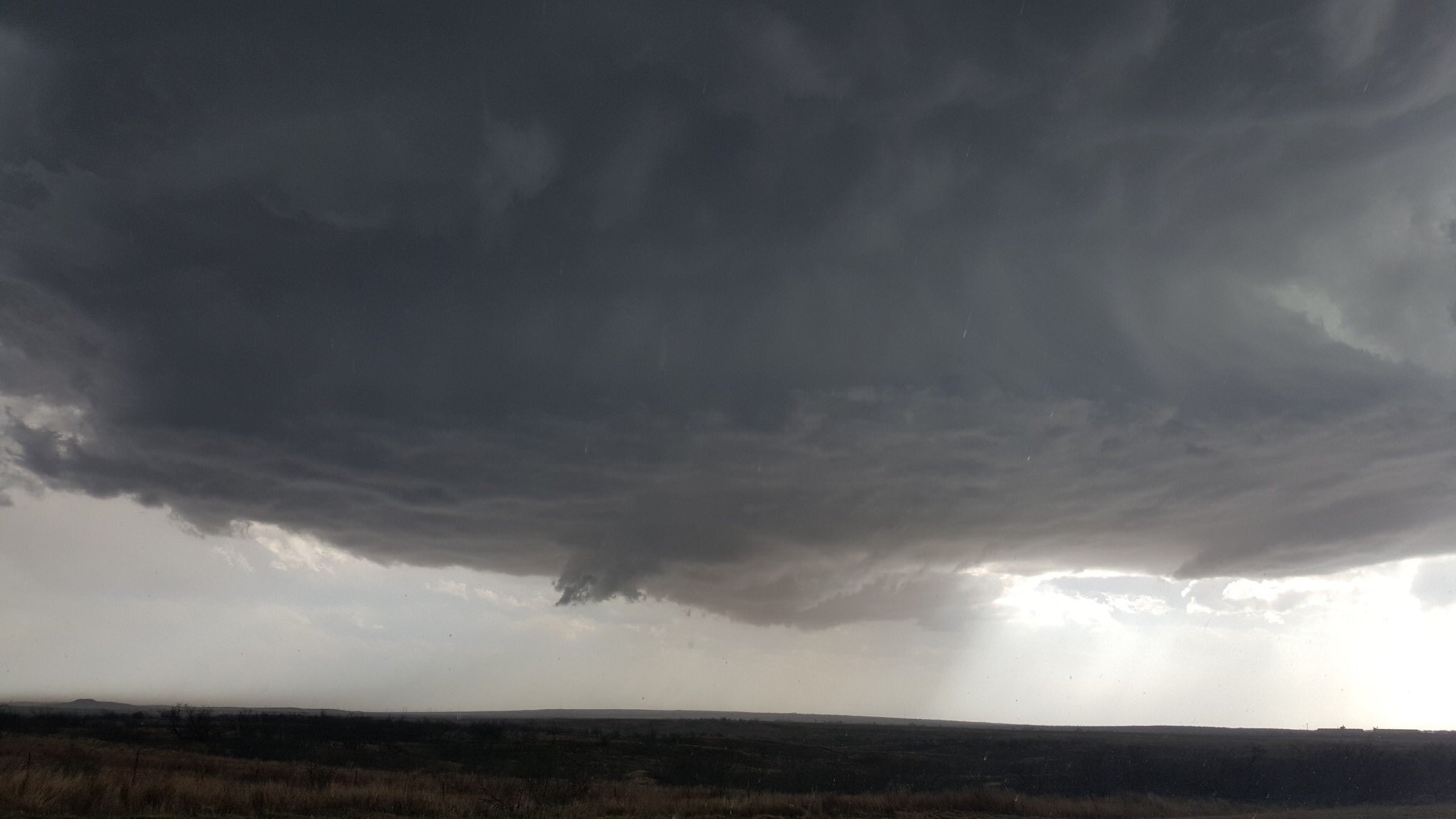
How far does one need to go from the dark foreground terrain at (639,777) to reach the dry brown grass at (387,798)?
0.34 ft

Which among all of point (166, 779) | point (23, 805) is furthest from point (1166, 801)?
point (23, 805)

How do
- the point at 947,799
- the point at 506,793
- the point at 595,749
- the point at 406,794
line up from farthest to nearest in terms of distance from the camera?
the point at 595,749 < the point at 947,799 < the point at 506,793 < the point at 406,794

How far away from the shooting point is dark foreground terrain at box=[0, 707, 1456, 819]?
25188mm

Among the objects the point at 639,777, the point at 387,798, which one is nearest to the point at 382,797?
the point at 387,798

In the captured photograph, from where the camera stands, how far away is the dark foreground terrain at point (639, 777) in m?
25.2

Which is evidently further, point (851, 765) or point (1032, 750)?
point (1032, 750)

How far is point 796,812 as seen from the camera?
2814cm

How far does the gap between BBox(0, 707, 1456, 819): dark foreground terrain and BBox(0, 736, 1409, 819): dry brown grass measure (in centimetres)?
10

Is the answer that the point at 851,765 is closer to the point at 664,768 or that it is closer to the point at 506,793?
the point at 664,768

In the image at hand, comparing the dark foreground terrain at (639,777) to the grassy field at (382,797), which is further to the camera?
the dark foreground terrain at (639,777)

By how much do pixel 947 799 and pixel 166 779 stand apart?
83.7 ft

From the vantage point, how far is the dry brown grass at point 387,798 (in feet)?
76.0

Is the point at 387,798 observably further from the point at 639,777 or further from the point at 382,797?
the point at 639,777

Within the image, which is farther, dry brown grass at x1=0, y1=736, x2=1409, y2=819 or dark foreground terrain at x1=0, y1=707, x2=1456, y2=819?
dark foreground terrain at x1=0, y1=707, x2=1456, y2=819
